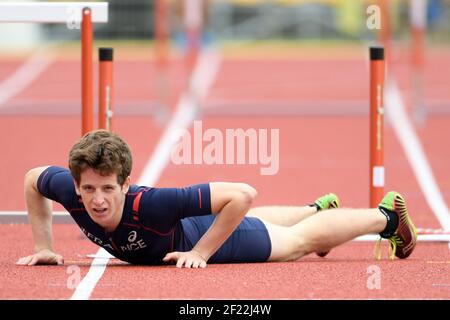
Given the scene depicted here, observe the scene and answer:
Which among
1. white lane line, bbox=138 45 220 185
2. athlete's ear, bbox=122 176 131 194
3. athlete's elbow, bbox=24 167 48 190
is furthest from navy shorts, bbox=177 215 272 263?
white lane line, bbox=138 45 220 185

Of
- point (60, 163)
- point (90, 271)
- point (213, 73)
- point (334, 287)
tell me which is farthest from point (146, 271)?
point (213, 73)

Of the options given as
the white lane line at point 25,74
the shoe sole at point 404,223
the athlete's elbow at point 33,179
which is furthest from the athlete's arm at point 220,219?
the white lane line at point 25,74

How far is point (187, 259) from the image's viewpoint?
7.13m

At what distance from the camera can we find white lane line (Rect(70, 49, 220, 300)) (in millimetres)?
6805

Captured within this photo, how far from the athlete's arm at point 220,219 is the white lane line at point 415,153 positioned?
2831mm

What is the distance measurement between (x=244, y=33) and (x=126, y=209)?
21677 millimetres

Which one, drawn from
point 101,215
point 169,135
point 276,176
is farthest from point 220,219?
point 169,135

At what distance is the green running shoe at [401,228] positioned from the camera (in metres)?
7.56

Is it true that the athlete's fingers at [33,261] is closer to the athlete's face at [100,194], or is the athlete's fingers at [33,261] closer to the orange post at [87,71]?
the athlete's face at [100,194]

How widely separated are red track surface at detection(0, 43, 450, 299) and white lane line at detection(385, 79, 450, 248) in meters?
0.09

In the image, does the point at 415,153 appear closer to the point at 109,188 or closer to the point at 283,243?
the point at 283,243

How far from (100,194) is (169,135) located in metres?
8.71

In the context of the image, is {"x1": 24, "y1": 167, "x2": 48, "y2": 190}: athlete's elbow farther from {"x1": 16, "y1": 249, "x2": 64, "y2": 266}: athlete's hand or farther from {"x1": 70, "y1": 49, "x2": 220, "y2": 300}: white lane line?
{"x1": 70, "y1": 49, "x2": 220, "y2": 300}: white lane line
